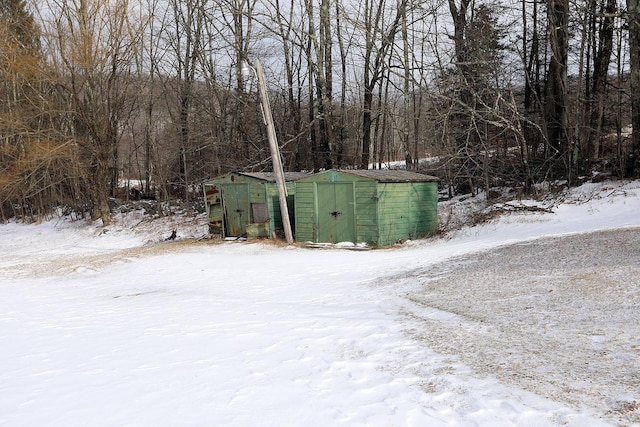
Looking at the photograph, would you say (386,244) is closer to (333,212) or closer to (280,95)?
(333,212)

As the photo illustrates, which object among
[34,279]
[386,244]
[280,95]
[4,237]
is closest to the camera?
[34,279]

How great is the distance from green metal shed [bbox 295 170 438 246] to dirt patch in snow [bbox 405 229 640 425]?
4.94 meters

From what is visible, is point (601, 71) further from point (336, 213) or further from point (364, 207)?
point (336, 213)

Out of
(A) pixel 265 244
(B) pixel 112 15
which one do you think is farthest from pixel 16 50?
(A) pixel 265 244

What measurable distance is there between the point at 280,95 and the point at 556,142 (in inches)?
629

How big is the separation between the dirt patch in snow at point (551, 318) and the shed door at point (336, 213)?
541 centimetres

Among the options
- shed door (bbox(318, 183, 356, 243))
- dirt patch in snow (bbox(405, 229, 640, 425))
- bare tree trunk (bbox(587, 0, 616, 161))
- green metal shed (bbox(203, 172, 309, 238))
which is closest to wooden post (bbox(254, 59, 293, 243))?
green metal shed (bbox(203, 172, 309, 238))

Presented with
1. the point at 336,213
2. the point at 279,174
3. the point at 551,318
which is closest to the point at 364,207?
the point at 336,213

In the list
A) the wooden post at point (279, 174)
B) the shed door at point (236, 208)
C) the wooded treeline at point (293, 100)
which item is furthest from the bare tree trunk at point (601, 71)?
the shed door at point (236, 208)

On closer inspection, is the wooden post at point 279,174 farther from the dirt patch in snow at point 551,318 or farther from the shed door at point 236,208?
the dirt patch in snow at point 551,318

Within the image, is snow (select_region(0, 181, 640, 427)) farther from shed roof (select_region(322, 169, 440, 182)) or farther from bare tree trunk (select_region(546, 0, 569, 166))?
→ bare tree trunk (select_region(546, 0, 569, 166))

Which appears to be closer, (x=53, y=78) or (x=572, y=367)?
(x=572, y=367)

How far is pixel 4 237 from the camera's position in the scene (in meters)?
26.4

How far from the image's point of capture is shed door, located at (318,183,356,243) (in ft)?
46.9
